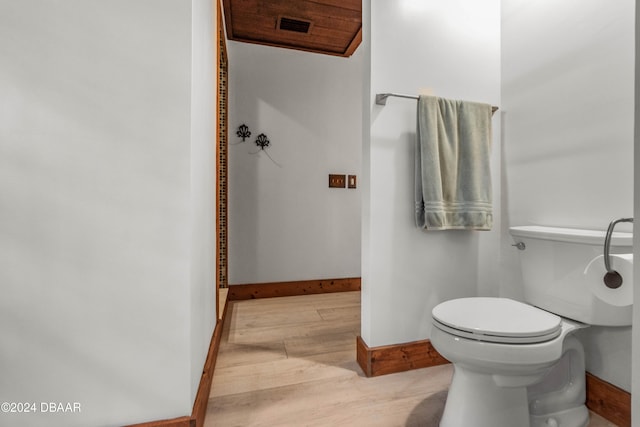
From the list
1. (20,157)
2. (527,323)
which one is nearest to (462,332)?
(527,323)

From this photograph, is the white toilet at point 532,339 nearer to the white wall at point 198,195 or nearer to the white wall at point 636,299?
the white wall at point 636,299

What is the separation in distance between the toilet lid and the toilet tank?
0.16 meters

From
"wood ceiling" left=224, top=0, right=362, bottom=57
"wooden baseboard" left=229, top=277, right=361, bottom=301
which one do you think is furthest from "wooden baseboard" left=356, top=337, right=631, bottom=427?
"wood ceiling" left=224, top=0, right=362, bottom=57

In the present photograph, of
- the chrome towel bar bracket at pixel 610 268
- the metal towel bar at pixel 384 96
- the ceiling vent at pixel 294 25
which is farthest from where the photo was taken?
the ceiling vent at pixel 294 25

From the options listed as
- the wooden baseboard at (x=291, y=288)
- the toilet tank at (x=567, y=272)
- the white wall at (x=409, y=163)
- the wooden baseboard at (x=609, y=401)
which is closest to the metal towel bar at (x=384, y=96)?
the white wall at (x=409, y=163)

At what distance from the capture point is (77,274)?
86 centimetres

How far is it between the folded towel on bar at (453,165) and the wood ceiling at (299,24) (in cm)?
132

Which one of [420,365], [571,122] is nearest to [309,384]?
[420,365]

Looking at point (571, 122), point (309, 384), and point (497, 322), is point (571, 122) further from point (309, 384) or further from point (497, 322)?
point (309, 384)

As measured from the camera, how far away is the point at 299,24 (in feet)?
7.87

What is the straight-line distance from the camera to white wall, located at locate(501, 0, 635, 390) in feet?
3.66

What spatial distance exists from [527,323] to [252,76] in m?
2.58

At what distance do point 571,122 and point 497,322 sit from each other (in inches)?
37.6

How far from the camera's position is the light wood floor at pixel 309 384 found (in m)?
1.12
